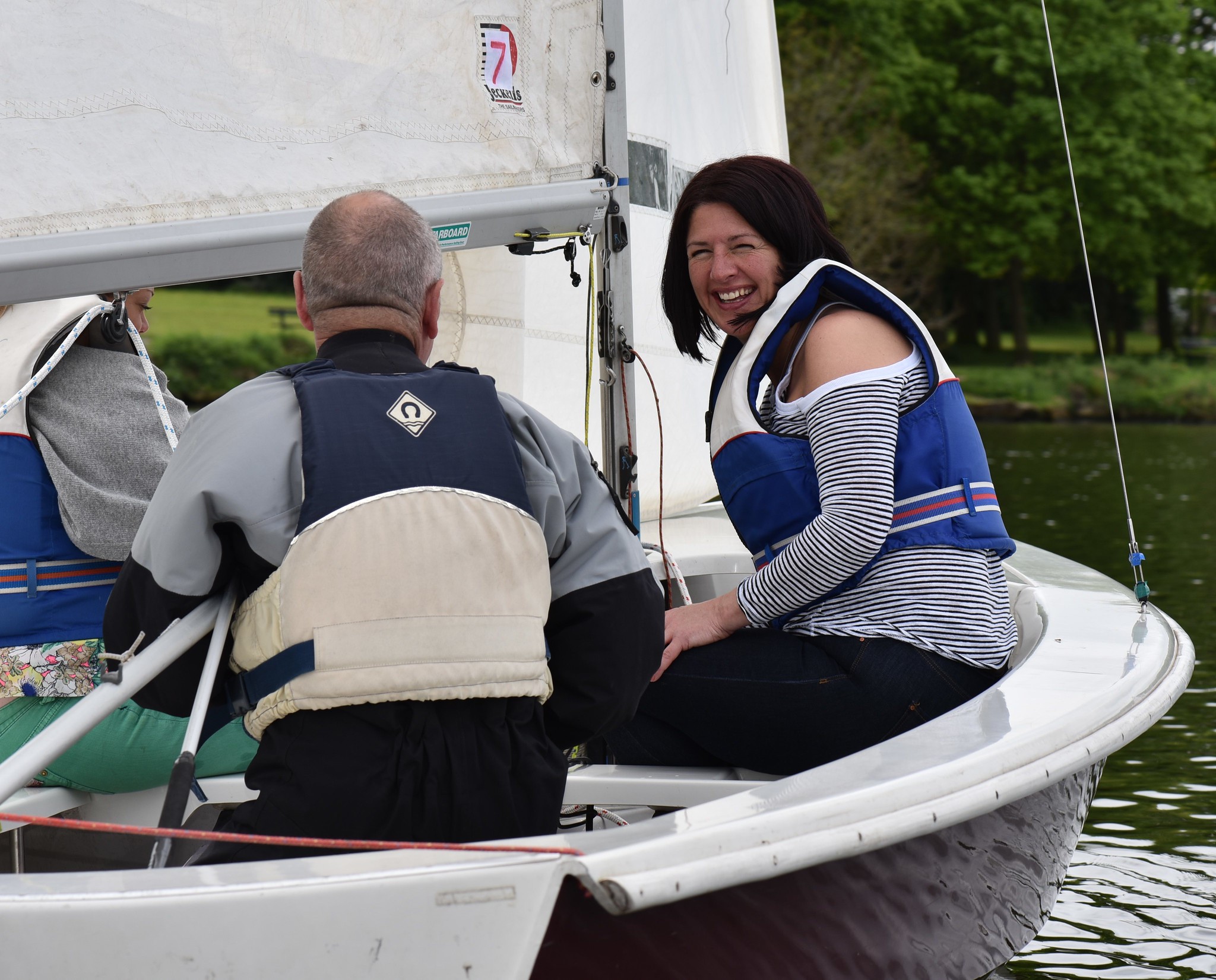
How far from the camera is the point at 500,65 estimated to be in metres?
2.82

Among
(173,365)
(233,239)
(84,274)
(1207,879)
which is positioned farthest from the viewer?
(173,365)

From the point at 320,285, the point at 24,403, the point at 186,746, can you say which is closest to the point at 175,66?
the point at 24,403

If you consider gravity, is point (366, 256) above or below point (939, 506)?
above

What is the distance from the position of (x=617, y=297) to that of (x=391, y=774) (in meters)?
1.64

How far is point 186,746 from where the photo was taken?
1742mm

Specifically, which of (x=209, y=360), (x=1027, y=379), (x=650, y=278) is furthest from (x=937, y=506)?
(x=1027, y=379)

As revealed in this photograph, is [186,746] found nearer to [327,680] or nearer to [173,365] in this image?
[327,680]

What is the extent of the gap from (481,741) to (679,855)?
1.10 feet

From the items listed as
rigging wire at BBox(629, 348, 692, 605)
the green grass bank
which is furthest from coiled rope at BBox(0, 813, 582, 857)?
the green grass bank

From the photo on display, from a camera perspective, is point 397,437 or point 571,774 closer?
point 397,437

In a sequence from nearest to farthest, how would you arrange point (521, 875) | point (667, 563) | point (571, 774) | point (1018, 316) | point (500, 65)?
1. point (521, 875)
2. point (571, 774)
3. point (500, 65)
4. point (667, 563)
5. point (1018, 316)

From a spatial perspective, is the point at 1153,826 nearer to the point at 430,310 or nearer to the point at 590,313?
the point at 590,313

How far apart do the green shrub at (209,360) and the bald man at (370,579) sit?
2192cm

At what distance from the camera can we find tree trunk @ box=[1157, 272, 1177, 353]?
3133 centimetres
